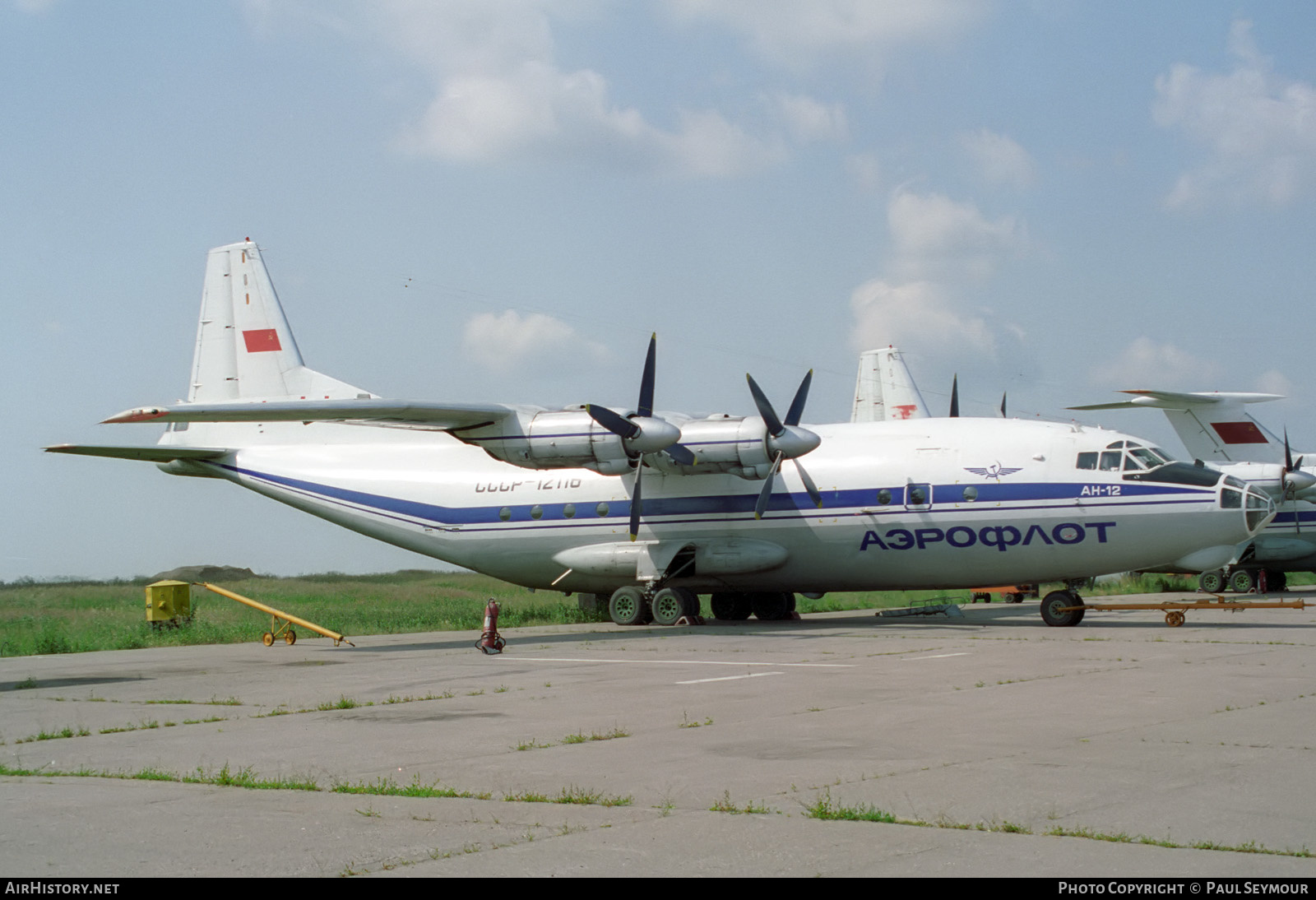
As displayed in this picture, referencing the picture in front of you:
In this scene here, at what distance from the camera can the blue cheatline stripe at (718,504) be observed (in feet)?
79.5

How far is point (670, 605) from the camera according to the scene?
2697 centimetres

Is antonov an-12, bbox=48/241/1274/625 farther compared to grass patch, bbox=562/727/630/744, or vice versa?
antonov an-12, bbox=48/241/1274/625

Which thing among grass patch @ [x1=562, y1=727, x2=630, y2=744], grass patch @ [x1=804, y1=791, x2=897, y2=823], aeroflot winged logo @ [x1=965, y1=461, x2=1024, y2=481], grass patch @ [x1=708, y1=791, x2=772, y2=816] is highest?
aeroflot winged logo @ [x1=965, y1=461, x2=1024, y2=481]

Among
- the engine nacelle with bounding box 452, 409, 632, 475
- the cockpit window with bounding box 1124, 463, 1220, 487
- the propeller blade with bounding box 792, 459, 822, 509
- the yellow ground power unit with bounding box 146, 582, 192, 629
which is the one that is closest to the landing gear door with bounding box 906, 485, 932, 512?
the propeller blade with bounding box 792, 459, 822, 509

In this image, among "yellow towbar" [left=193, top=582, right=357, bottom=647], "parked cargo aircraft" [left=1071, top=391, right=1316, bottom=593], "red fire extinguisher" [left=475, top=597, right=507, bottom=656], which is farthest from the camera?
"parked cargo aircraft" [left=1071, top=391, right=1316, bottom=593]

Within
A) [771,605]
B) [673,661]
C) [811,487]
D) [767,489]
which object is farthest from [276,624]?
[771,605]

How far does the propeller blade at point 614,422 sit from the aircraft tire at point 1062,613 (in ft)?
29.9

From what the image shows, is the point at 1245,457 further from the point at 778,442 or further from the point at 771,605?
the point at 778,442

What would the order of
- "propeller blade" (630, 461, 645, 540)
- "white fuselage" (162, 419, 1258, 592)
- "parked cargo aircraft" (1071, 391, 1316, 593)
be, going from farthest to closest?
"parked cargo aircraft" (1071, 391, 1316, 593) < "propeller blade" (630, 461, 645, 540) < "white fuselage" (162, 419, 1258, 592)

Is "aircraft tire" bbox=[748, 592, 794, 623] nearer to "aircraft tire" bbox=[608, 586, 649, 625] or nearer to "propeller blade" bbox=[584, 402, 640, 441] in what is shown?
"aircraft tire" bbox=[608, 586, 649, 625]

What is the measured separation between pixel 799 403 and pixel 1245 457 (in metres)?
26.1

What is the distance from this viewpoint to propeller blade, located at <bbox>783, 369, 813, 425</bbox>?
88.0ft

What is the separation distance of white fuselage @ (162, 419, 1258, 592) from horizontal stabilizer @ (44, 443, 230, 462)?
2.15 feet

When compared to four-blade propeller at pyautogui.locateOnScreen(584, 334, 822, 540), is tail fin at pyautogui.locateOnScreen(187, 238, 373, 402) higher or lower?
higher
